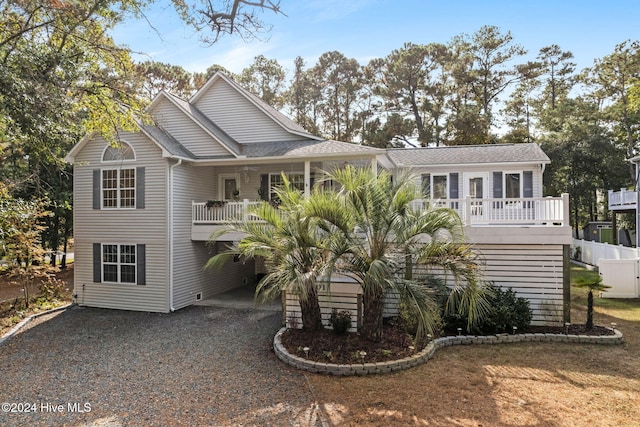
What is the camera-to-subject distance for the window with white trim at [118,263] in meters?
12.6

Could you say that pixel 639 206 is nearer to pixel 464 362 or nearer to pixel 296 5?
pixel 464 362

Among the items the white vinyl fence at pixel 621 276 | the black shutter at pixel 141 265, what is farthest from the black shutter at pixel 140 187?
the white vinyl fence at pixel 621 276

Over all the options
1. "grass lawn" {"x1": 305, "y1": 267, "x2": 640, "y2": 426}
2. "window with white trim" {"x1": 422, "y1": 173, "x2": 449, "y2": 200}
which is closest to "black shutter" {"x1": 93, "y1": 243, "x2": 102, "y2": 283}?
"grass lawn" {"x1": 305, "y1": 267, "x2": 640, "y2": 426}

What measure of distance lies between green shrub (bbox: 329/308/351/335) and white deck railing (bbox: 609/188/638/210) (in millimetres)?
18351

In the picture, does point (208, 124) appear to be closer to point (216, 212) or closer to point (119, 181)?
point (119, 181)

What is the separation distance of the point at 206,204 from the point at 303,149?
3930 mm

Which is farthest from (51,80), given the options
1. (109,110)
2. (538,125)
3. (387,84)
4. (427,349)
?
(538,125)

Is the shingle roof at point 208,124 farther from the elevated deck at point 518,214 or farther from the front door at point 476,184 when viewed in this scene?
the front door at point 476,184

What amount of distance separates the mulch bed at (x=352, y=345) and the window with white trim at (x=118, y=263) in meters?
6.82

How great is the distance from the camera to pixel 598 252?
58.3 feet

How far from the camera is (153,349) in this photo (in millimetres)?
8484

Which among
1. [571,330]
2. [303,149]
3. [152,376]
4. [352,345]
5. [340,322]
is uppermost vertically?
[303,149]

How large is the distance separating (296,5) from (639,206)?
Result: 19.4m

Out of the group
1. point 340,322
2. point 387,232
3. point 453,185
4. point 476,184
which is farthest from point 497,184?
point 340,322
